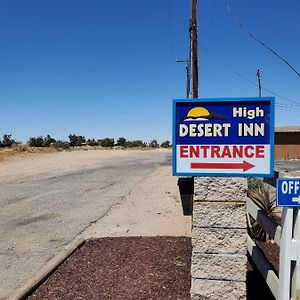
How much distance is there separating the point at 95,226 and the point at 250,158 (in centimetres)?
575

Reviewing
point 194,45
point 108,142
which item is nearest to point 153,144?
point 108,142

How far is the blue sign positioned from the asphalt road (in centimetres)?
296

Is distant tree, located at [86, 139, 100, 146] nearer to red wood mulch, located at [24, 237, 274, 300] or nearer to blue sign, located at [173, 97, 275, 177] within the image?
red wood mulch, located at [24, 237, 274, 300]

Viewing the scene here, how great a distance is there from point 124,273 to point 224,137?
260 centimetres

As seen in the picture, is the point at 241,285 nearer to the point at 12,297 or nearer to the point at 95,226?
the point at 12,297

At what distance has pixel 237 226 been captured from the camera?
12.8 feet

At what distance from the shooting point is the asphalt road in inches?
250

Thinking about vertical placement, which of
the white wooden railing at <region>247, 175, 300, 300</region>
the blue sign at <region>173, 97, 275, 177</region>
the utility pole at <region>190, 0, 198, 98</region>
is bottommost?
the white wooden railing at <region>247, 175, 300, 300</region>

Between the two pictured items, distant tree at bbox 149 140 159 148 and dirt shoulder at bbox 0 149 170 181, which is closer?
dirt shoulder at bbox 0 149 170 181

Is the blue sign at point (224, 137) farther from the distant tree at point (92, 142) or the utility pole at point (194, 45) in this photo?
the distant tree at point (92, 142)

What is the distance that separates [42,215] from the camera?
10438 mm

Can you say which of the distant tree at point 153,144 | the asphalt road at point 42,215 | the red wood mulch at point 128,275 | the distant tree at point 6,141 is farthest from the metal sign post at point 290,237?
the distant tree at point 153,144

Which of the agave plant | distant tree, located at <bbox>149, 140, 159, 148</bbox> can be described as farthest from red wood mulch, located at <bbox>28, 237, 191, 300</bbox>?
distant tree, located at <bbox>149, 140, 159, 148</bbox>

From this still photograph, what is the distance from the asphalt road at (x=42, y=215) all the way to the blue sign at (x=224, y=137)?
2956 millimetres
